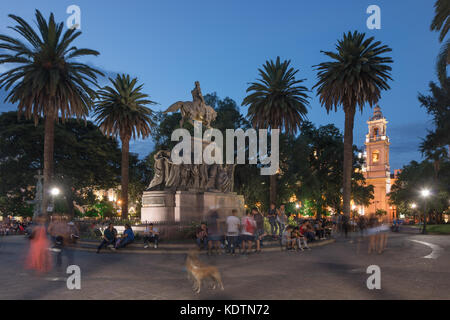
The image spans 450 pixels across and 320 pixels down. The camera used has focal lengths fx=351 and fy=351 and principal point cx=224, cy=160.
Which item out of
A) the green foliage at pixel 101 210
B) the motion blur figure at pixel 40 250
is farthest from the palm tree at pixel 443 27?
the green foliage at pixel 101 210

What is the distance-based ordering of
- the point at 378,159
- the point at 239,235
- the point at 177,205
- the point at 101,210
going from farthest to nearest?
the point at 378,159 < the point at 101,210 < the point at 177,205 < the point at 239,235

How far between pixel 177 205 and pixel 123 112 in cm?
1572

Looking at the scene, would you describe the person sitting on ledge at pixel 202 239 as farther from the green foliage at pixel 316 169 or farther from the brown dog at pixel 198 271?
the green foliage at pixel 316 169

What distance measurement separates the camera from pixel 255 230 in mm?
14297

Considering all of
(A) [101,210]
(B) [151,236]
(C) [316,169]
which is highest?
(C) [316,169]

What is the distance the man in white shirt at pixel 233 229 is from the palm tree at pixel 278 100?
19.2 metres

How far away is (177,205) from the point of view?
62.1 ft

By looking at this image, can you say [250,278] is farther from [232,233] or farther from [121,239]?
[121,239]

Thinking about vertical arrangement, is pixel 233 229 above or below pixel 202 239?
above

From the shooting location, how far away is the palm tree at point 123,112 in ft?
104

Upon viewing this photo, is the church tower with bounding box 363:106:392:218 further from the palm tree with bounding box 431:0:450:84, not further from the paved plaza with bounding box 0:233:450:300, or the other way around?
the paved plaza with bounding box 0:233:450:300

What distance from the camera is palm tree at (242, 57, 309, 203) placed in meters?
31.5

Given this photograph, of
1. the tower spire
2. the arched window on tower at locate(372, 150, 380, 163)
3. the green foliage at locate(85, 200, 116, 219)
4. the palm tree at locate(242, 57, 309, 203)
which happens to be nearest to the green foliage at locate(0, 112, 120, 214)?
the green foliage at locate(85, 200, 116, 219)

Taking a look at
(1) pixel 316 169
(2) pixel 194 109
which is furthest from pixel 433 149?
(2) pixel 194 109
